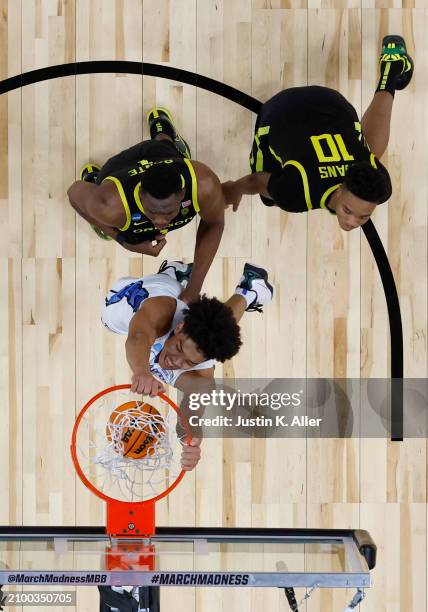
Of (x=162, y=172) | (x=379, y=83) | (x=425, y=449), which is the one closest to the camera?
(x=162, y=172)

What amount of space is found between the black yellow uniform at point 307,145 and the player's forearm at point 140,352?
0.98 metres

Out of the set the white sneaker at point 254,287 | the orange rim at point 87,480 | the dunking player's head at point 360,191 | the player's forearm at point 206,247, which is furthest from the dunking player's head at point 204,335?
the dunking player's head at point 360,191

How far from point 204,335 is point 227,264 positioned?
1.14m

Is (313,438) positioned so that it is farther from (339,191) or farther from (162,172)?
(162,172)

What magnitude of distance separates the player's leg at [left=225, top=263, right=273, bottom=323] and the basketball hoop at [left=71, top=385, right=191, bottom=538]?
68cm

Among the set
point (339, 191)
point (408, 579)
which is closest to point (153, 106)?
point (339, 191)

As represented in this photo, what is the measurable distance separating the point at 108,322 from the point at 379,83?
6.20 ft

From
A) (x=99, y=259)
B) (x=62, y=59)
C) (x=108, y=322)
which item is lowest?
(x=108, y=322)

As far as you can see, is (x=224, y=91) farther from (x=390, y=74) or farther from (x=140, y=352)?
(x=140, y=352)

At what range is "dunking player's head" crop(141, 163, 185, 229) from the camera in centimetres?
290

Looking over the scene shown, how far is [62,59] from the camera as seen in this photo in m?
3.78

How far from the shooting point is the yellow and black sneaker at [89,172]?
A: 3.66 meters

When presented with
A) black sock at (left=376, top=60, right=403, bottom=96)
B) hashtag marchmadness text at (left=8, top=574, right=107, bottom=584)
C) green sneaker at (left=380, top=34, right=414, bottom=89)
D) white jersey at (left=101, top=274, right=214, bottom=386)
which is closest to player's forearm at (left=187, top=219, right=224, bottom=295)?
white jersey at (left=101, top=274, right=214, bottom=386)

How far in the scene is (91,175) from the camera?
144 inches
